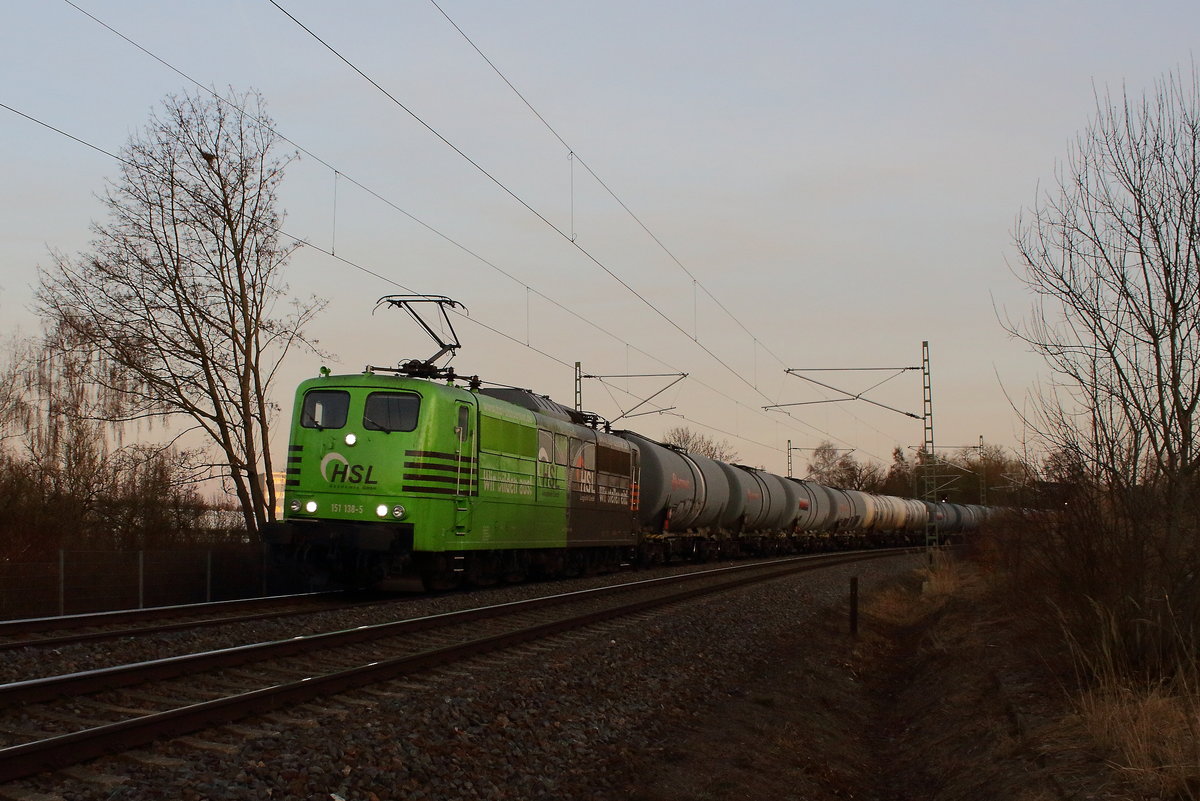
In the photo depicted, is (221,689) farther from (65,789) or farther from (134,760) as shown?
(65,789)

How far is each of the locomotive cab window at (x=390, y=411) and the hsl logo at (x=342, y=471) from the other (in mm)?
600

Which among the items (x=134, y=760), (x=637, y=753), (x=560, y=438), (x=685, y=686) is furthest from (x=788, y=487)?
(x=134, y=760)

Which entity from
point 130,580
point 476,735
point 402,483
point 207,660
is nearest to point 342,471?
point 402,483

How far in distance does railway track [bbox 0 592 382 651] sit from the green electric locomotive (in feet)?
2.89

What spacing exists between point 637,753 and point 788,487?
32.3 metres

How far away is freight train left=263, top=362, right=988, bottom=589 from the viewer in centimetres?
1445

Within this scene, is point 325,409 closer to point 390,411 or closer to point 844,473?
point 390,411

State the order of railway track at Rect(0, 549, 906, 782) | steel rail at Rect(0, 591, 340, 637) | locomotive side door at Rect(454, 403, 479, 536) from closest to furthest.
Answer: railway track at Rect(0, 549, 906, 782)
steel rail at Rect(0, 591, 340, 637)
locomotive side door at Rect(454, 403, 479, 536)

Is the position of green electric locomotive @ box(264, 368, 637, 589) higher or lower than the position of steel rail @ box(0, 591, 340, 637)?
higher

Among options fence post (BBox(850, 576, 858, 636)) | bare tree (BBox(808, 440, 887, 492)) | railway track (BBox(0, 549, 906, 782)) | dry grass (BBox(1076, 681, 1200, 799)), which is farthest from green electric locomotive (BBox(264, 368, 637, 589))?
bare tree (BBox(808, 440, 887, 492))

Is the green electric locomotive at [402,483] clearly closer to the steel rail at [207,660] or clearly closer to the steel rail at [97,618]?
the steel rail at [97,618]

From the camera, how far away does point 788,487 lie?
38812 millimetres

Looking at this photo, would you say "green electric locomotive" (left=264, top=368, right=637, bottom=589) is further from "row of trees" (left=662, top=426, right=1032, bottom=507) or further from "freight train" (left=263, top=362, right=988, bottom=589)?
"row of trees" (left=662, top=426, right=1032, bottom=507)

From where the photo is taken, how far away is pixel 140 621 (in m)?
11.9
